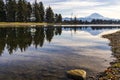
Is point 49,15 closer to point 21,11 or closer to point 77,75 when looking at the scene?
point 21,11

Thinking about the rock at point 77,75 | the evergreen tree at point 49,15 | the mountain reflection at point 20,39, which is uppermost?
the evergreen tree at point 49,15

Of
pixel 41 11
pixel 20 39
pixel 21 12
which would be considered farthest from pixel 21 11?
pixel 20 39

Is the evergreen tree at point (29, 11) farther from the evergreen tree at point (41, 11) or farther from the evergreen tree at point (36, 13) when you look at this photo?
the evergreen tree at point (41, 11)

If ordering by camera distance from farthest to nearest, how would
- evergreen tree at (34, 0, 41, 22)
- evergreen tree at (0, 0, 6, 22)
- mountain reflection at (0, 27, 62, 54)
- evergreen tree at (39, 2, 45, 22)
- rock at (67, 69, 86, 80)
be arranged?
evergreen tree at (39, 2, 45, 22) < evergreen tree at (34, 0, 41, 22) < evergreen tree at (0, 0, 6, 22) < mountain reflection at (0, 27, 62, 54) < rock at (67, 69, 86, 80)

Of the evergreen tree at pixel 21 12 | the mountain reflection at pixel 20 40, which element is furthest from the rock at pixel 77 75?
the evergreen tree at pixel 21 12

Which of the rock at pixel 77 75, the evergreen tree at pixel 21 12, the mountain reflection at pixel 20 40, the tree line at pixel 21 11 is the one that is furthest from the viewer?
the evergreen tree at pixel 21 12

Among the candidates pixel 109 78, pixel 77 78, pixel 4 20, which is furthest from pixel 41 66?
pixel 4 20

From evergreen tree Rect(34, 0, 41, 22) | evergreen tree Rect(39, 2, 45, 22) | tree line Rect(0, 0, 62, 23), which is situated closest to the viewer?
tree line Rect(0, 0, 62, 23)

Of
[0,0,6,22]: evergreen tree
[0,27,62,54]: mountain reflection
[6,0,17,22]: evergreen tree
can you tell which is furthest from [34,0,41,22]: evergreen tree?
[0,27,62,54]: mountain reflection

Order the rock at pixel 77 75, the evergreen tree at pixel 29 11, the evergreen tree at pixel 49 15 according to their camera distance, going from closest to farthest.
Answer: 1. the rock at pixel 77 75
2. the evergreen tree at pixel 29 11
3. the evergreen tree at pixel 49 15

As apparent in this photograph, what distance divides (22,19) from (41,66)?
4518 inches

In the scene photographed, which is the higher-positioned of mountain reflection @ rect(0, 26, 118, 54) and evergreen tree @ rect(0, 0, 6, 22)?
evergreen tree @ rect(0, 0, 6, 22)

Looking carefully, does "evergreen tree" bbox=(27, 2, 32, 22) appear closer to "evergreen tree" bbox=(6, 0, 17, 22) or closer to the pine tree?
the pine tree

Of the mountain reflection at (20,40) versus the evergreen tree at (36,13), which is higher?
the evergreen tree at (36,13)
